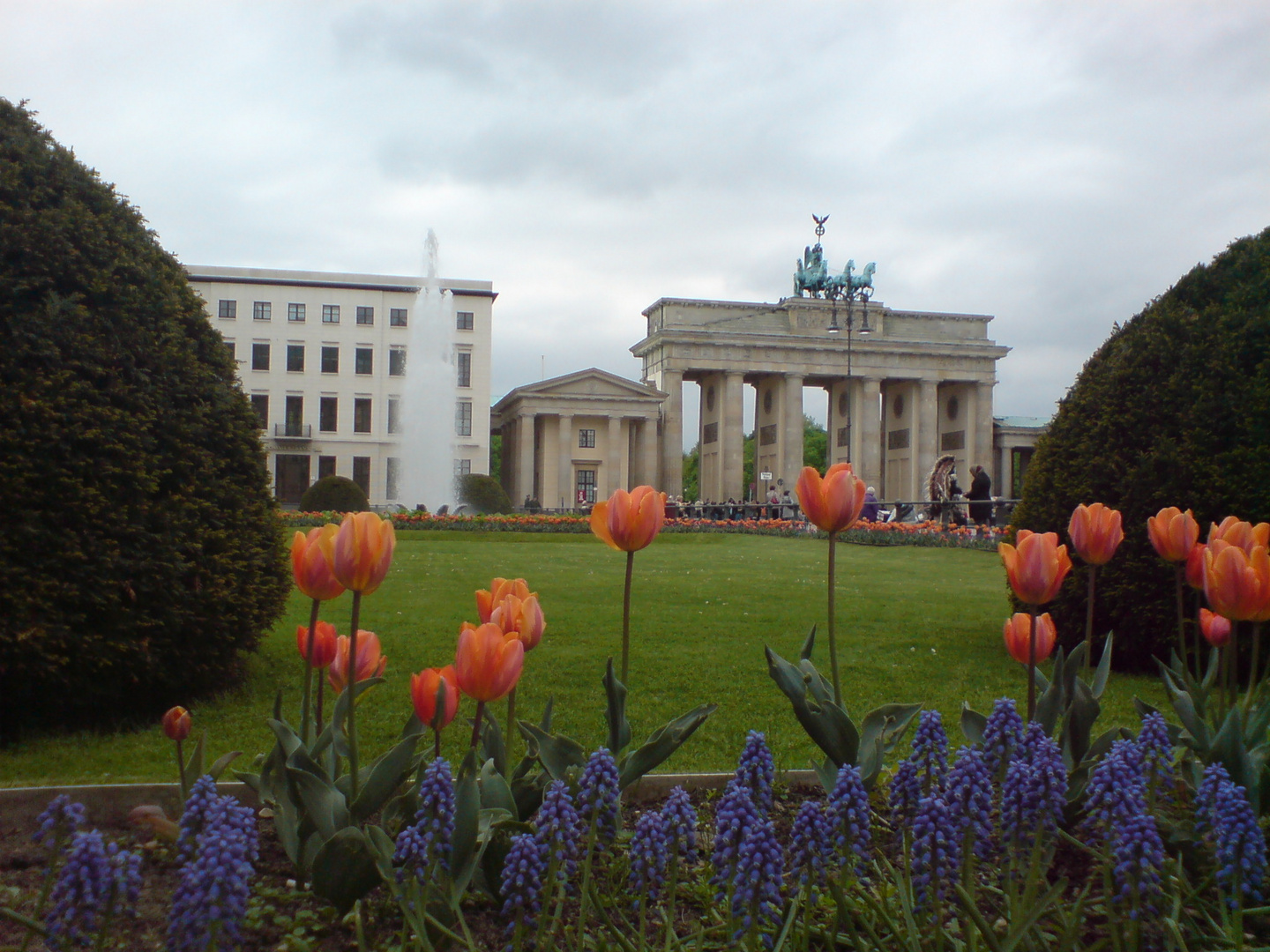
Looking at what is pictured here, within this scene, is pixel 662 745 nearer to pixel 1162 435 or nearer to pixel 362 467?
pixel 1162 435

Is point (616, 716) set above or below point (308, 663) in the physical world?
below

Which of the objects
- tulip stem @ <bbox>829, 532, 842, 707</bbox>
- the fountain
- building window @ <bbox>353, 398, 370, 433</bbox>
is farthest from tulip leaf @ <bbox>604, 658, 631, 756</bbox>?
building window @ <bbox>353, 398, 370, 433</bbox>

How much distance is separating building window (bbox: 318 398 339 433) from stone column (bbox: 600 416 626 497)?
15.3 meters

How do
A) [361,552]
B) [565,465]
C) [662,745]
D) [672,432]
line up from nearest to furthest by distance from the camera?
[361,552] < [662,745] < [565,465] < [672,432]

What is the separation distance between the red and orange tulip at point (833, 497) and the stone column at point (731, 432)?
175ft

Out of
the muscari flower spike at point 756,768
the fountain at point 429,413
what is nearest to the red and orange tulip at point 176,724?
the muscari flower spike at point 756,768

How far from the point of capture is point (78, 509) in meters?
3.96

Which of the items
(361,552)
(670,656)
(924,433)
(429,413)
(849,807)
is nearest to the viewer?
(849,807)

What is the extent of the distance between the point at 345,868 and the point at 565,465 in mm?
53043

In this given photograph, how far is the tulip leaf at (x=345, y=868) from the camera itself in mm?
1822

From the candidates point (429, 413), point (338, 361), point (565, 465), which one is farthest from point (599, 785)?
point (338, 361)

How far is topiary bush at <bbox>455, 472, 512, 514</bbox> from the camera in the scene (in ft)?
108

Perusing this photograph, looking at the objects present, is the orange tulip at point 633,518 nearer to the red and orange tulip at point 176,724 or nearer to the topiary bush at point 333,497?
the red and orange tulip at point 176,724

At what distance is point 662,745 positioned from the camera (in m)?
A: 2.12
